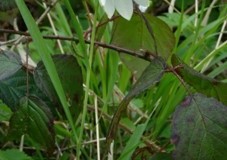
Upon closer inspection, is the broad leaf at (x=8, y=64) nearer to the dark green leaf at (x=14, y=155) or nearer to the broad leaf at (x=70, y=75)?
the broad leaf at (x=70, y=75)

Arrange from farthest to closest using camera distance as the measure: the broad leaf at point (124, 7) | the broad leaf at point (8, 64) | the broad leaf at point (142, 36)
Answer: the broad leaf at point (142, 36), the broad leaf at point (8, 64), the broad leaf at point (124, 7)

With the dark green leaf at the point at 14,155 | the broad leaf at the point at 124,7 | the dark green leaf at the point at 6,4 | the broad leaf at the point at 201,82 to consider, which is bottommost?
the dark green leaf at the point at 14,155

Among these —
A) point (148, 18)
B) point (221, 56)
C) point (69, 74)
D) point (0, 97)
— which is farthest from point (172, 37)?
point (221, 56)

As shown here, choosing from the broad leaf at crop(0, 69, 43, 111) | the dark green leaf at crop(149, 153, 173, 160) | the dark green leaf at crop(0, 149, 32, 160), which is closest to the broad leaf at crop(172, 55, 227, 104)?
the dark green leaf at crop(149, 153, 173, 160)

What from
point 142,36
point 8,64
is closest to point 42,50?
point 8,64

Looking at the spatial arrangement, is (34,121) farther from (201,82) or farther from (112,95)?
(112,95)

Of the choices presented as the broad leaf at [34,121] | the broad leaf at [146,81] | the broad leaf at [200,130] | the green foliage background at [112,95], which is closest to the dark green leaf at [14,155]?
the green foliage background at [112,95]

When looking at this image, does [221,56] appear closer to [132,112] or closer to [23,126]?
[132,112]
